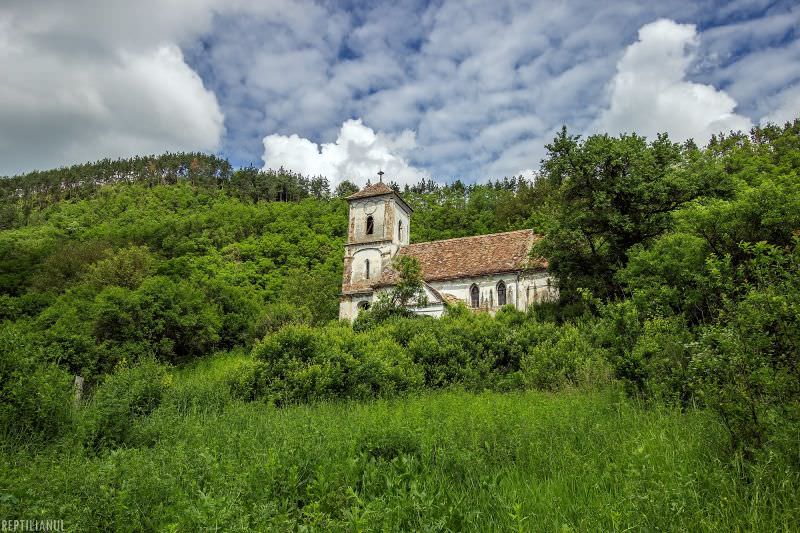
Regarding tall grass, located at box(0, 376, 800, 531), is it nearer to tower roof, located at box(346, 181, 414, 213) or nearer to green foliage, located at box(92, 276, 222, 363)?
green foliage, located at box(92, 276, 222, 363)

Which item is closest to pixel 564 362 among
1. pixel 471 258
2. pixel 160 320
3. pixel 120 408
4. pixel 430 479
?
pixel 430 479

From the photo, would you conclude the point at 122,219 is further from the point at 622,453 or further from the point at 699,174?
the point at 622,453

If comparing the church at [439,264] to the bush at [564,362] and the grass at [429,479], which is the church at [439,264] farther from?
the grass at [429,479]

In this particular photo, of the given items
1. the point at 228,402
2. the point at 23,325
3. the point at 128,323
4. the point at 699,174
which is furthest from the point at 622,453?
the point at 23,325

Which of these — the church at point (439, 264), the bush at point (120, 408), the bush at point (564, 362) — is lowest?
the bush at point (120, 408)

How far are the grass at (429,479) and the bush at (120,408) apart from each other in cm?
61

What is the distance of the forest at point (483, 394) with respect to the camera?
14.4 feet

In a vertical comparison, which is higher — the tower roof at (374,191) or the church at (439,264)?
the tower roof at (374,191)

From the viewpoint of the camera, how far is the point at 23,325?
2444 cm

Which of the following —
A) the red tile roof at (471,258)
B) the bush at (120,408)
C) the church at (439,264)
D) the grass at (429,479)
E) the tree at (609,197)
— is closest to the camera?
the grass at (429,479)

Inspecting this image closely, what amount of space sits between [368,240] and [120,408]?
2839cm

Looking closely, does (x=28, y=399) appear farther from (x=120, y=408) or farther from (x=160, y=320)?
(x=160, y=320)

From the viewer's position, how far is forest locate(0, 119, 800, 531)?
4.38 metres

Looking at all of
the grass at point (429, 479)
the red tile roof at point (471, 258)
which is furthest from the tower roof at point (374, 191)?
the grass at point (429, 479)
